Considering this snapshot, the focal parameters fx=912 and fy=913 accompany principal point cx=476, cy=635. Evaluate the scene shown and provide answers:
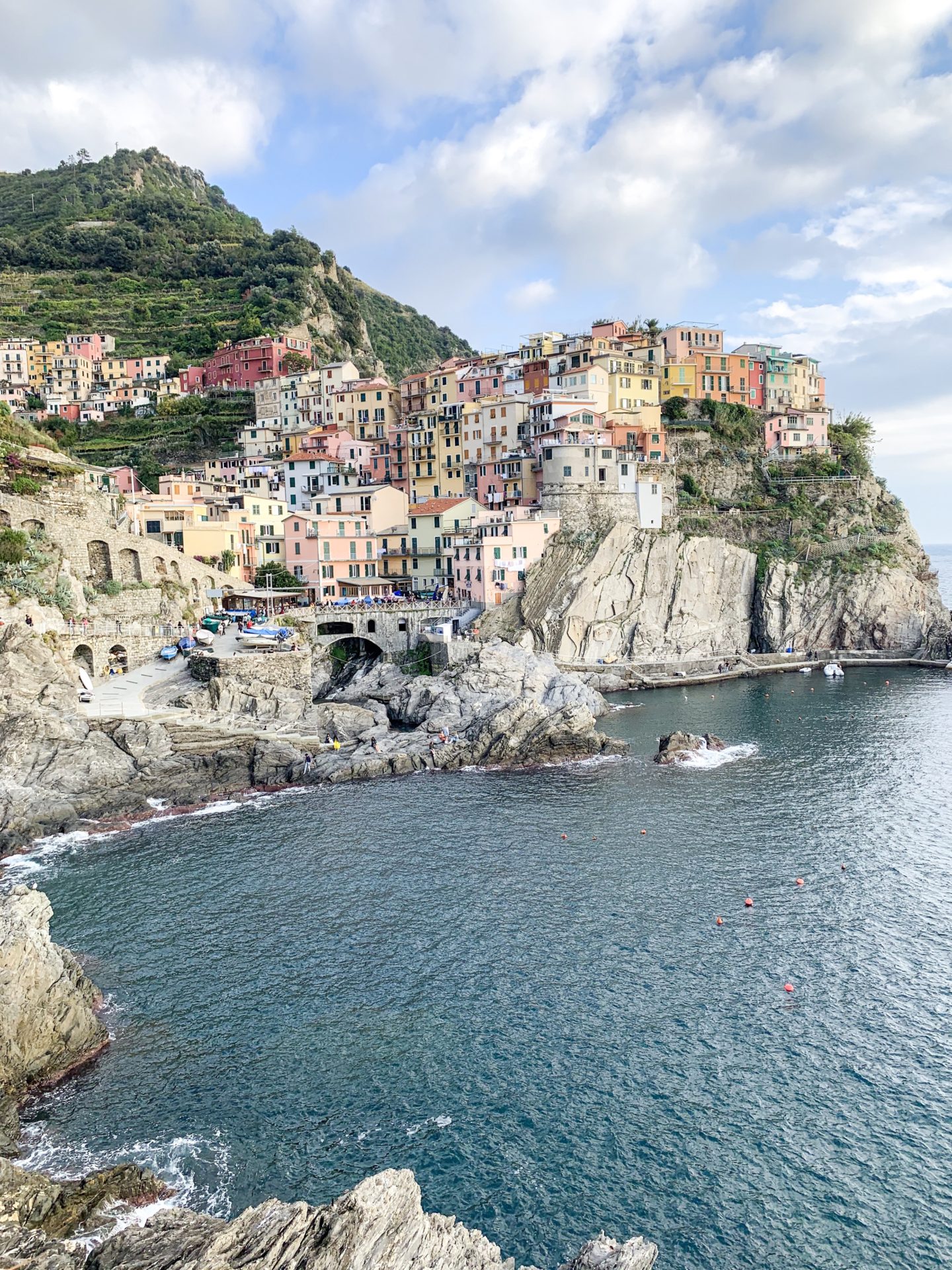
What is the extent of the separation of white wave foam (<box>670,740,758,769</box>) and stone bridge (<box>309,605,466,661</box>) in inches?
901

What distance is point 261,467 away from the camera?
287ft

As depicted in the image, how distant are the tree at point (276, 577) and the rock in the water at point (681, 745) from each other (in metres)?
31.3

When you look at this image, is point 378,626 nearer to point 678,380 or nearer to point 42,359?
point 678,380

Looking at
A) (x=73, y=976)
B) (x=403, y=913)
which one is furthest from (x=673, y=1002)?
(x=73, y=976)

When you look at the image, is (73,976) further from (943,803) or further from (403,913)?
(943,803)

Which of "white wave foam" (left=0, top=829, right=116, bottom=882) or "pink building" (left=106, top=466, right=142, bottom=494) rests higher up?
"pink building" (left=106, top=466, right=142, bottom=494)

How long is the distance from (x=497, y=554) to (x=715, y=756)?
86.0 ft

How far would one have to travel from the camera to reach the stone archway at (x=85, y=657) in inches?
2021

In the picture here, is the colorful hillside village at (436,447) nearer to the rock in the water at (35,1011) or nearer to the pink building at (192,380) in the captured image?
the pink building at (192,380)

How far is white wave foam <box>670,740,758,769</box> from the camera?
1908 inches

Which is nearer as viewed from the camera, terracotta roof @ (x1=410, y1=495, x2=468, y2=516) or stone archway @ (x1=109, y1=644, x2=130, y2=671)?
stone archway @ (x1=109, y1=644, x2=130, y2=671)

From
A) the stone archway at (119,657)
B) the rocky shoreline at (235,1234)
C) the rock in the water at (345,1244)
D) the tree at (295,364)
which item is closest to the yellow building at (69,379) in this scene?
the tree at (295,364)

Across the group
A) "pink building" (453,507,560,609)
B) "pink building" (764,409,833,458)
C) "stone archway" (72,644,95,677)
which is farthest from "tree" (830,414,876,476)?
"stone archway" (72,644,95,677)

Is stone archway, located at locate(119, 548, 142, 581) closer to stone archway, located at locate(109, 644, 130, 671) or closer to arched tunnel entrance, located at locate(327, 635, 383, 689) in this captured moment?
stone archway, located at locate(109, 644, 130, 671)
